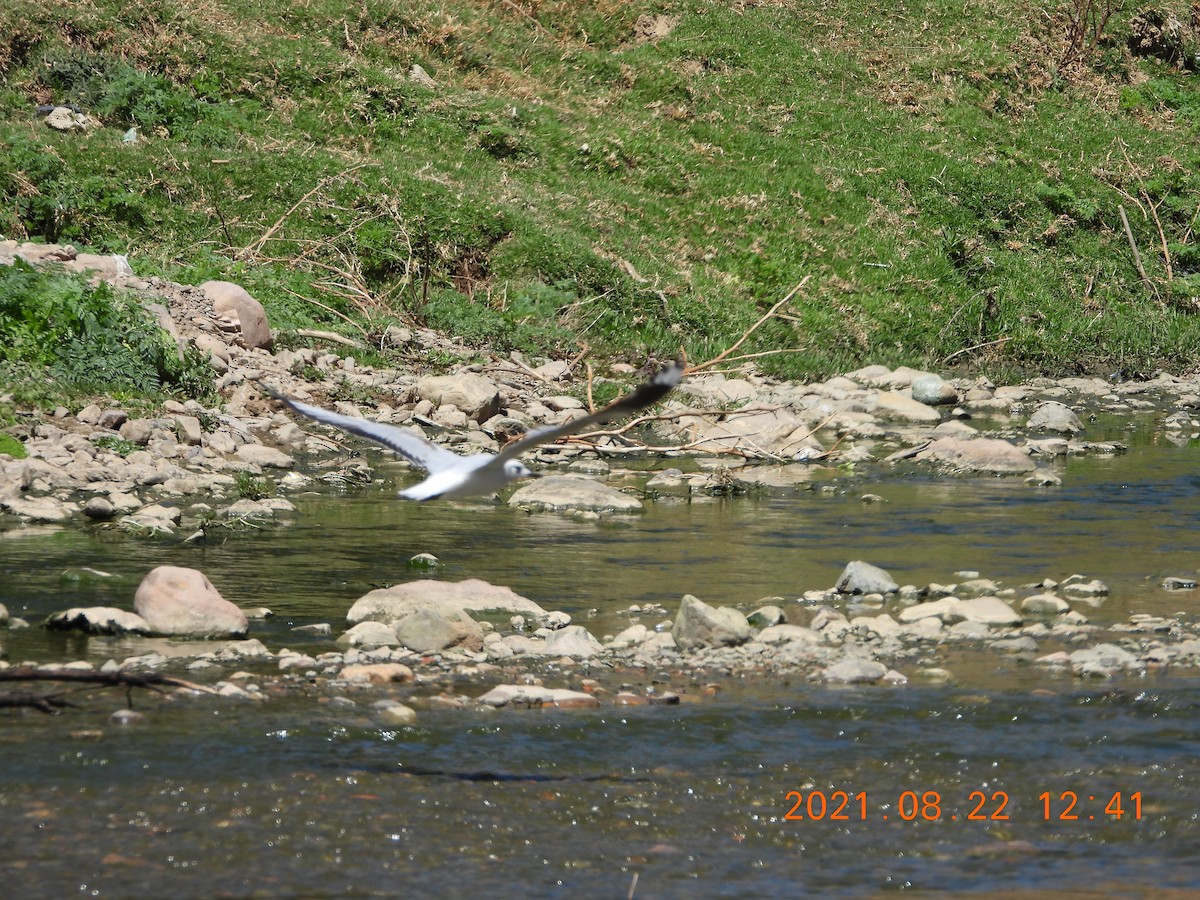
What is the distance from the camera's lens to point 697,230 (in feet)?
65.8

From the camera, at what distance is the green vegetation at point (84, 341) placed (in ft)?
38.9

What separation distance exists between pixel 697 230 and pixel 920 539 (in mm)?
10793

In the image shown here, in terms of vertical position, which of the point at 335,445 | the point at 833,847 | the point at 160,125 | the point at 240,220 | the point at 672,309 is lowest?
the point at 833,847

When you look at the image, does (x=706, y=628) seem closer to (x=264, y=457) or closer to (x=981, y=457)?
(x=264, y=457)

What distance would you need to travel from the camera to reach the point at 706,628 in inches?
280

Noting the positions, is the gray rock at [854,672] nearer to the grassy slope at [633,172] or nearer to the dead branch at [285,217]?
the grassy slope at [633,172]

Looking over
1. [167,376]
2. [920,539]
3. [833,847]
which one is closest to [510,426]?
[167,376]

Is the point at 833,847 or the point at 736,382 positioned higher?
the point at 736,382

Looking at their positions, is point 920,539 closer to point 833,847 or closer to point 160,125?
point 833,847

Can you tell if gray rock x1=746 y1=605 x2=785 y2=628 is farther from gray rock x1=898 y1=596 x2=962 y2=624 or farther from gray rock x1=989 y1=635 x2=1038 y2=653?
gray rock x1=989 y1=635 x2=1038 y2=653

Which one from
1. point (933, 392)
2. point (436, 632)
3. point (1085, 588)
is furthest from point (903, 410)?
point (436, 632)

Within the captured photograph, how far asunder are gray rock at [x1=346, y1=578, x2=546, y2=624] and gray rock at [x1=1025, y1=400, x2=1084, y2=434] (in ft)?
28.1

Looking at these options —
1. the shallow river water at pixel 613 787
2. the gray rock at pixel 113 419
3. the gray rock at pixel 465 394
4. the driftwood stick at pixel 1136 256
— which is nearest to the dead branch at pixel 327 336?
the gray rock at pixel 465 394
